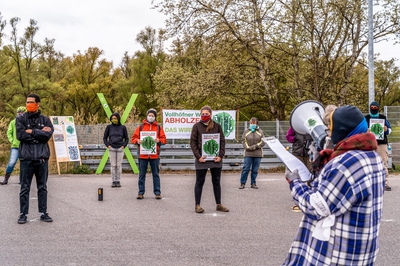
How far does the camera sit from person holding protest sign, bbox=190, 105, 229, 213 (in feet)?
27.2

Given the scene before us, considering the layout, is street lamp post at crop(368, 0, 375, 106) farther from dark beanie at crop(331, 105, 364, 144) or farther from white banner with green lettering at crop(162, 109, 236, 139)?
dark beanie at crop(331, 105, 364, 144)

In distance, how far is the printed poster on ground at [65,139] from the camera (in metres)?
15.3

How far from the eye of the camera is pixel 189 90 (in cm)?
1958

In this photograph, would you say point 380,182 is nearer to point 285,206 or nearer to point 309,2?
point 285,206

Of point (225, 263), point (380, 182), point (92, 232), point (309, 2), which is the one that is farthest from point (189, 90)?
point (380, 182)

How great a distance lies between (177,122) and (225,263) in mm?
10999

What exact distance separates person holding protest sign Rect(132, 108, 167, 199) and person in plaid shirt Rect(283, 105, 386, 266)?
23.9 ft

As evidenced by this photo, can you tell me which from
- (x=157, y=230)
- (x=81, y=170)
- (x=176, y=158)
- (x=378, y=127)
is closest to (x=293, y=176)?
(x=157, y=230)

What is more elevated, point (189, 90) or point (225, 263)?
point (189, 90)

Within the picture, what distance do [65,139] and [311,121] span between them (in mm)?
13233

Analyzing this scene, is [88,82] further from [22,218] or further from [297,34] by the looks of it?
[22,218]

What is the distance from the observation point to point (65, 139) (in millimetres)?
15523

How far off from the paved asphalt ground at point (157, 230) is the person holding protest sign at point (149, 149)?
0.41m

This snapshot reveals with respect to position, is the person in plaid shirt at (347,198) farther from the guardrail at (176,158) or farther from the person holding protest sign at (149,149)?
the guardrail at (176,158)
